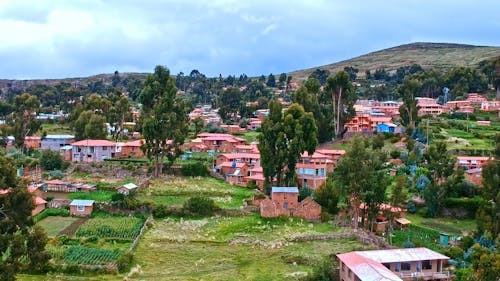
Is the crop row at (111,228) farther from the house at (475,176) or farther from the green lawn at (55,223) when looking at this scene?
the house at (475,176)

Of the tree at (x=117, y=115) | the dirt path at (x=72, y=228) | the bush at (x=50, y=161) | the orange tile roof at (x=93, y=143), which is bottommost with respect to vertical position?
the dirt path at (x=72, y=228)

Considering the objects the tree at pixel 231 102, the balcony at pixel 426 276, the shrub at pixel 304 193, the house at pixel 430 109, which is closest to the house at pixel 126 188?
the shrub at pixel 304 193

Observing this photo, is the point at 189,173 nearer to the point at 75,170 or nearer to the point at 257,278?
the point at 75,170

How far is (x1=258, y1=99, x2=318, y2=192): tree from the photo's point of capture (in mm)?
39875

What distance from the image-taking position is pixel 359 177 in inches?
1329

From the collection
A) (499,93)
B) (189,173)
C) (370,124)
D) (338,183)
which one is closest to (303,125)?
(338,183)

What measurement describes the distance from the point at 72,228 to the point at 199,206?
782 cm

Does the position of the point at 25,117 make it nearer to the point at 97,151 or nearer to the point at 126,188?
the point at 97,151

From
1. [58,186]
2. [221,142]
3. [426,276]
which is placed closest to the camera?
[426,276]

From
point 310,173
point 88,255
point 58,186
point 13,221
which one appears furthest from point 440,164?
point 13,221

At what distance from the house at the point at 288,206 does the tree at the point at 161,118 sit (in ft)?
46.4

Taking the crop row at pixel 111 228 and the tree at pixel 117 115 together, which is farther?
the tree at pixel 117 115

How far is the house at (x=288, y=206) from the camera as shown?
116ft

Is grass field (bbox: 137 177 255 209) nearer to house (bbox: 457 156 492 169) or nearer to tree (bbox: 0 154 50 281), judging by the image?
tree (bbox: 0 154 50 281)
